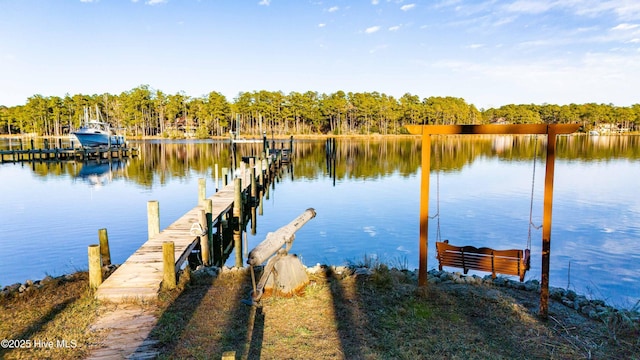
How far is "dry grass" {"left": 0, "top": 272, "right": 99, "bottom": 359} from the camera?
18.5ft

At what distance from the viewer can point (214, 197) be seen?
718 inches

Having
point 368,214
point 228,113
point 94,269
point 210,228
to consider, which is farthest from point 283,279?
point 228,113

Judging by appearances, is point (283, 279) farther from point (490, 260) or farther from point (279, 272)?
point (490, 260)

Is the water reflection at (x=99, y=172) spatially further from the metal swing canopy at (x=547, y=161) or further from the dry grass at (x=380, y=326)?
the metal swing canopy at (x=547, y=161)

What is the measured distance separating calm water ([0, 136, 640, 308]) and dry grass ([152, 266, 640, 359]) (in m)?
4.40

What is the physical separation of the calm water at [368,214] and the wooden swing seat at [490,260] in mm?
2870

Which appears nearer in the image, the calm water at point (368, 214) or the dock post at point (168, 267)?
the dock post at point (168, 267)

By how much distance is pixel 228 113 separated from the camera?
327ft

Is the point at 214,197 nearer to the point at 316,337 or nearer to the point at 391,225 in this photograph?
the point at 391,225

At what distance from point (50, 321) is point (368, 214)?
15058 millimetres

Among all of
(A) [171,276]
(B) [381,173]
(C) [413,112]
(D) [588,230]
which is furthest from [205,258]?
(C) [413,112]

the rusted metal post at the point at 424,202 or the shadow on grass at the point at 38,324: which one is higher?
the rusted metal post at the point at 424,202

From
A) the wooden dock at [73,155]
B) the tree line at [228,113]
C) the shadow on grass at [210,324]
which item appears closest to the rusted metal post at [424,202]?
the shadow on grass at [210,324]

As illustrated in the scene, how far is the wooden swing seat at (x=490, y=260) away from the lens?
8578 millimetres
